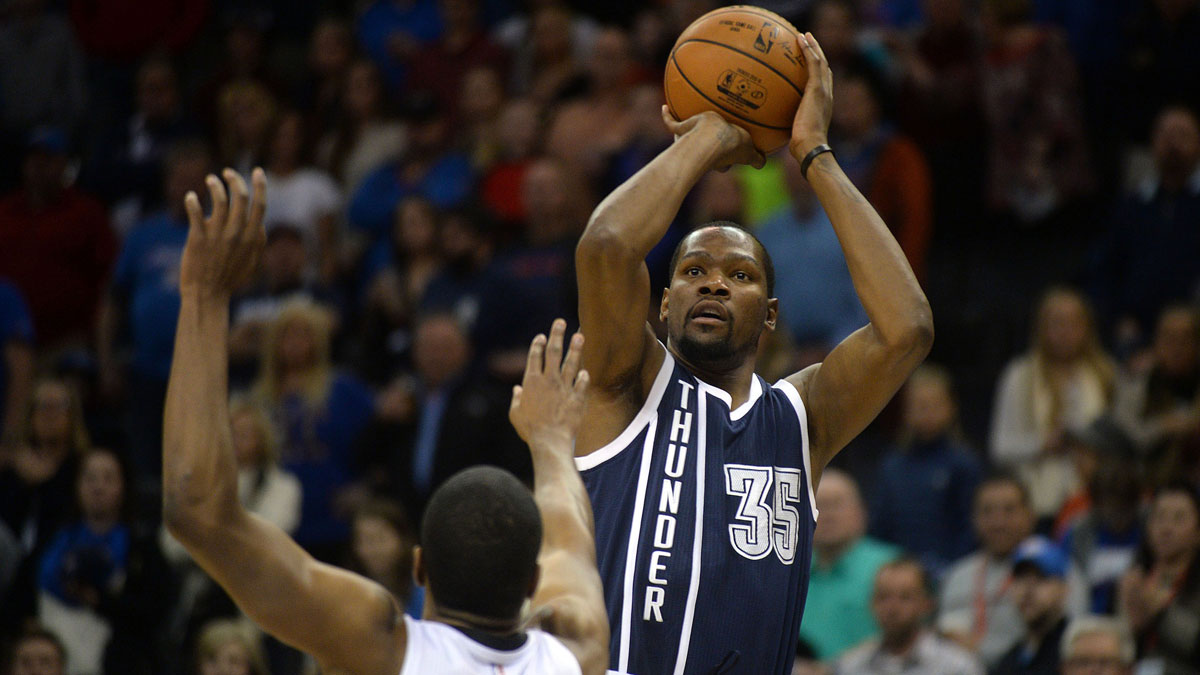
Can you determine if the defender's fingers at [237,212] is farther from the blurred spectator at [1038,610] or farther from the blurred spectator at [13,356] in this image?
the blurred spectator at [13,356]

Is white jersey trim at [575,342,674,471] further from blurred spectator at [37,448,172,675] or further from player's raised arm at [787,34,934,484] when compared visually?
blurred spectator at [37,448,172,675]

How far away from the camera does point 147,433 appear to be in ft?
36.6

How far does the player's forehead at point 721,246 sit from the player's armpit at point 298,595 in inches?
69.4

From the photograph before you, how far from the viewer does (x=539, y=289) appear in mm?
9703

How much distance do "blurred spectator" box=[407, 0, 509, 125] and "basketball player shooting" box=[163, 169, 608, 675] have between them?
8.49 meters

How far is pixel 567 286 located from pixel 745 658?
5.10 meters

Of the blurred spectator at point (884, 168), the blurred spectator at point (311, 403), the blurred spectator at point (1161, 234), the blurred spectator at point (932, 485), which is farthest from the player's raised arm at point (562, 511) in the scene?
the blurred spectator at point (1161, 234)

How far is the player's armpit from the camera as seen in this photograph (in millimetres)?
3340

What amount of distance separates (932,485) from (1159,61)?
3.44m

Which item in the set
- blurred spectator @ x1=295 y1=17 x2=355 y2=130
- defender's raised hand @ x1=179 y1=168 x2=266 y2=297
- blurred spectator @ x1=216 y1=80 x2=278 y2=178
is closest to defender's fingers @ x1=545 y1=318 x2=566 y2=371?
defender's raised hand @ x1=179 y1=168 x2=266 y2=297

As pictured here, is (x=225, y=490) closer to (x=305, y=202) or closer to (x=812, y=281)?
(x=812, y=281)

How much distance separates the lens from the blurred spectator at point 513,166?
36.2 ft

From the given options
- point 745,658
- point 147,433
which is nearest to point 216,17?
point 147,433

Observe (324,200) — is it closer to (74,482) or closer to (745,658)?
(74,482)
